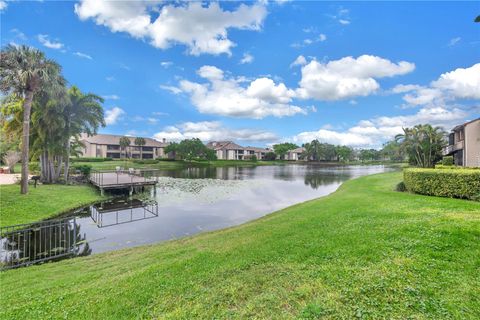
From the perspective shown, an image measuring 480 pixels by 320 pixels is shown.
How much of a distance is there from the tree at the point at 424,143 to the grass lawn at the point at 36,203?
4727cm

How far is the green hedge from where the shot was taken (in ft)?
38.3

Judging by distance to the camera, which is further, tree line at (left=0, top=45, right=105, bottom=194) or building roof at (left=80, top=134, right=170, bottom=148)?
building roof at (left=80, top=134, right=170, bottom=148)

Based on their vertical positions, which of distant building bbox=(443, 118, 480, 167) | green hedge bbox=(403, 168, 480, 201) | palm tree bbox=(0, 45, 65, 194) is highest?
palm tree bbox=(0, 45, 65, 194)

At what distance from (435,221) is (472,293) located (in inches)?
150

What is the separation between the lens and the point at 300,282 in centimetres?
479

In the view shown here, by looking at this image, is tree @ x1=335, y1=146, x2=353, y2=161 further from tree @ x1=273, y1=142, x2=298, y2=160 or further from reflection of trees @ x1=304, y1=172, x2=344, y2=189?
reflection of trees @ x1=304, y1=172, x2=344, y2=189

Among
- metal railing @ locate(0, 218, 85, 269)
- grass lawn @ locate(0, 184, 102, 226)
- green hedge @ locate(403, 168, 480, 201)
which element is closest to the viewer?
metal railing @ locate(0, 218, 85, 269)

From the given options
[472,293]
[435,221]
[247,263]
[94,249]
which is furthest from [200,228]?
[472,293]

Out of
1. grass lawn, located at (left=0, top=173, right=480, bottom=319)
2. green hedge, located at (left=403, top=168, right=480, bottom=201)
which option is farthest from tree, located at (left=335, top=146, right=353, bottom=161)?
grass lawn, located at (left=0, top=173, right=480, bottom=319)

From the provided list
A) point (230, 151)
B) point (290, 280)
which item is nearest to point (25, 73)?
point (290, 280)

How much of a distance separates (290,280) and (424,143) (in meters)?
46.8

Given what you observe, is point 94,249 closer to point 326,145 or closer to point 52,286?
point 52,286

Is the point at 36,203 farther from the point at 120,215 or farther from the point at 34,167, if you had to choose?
the point at 34,167

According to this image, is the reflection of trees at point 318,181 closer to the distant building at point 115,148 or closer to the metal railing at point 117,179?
the metal railing at point 117,179
